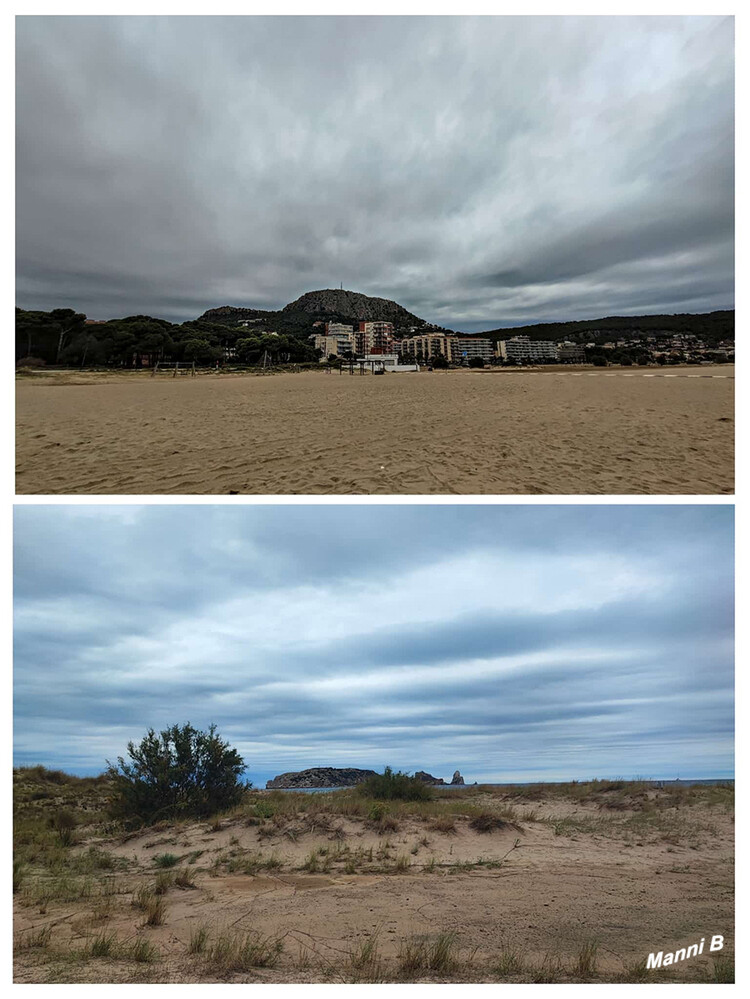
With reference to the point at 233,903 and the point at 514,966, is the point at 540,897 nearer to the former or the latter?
the point at 514,966

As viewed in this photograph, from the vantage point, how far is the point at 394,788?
757 centimetres

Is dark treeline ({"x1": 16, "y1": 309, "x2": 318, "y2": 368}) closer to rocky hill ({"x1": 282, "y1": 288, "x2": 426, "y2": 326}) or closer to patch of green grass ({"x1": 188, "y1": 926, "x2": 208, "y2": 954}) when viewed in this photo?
rocky hill ({"x1": 282, "y1": 288, "x2": 426, "y2": 326})

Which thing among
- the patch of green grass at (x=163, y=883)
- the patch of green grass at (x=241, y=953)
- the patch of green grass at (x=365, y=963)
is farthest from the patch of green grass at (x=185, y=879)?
the patch of green grass at (x=365, y=963)

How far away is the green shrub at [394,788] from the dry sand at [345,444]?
549 cm

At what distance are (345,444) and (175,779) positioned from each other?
5281mm

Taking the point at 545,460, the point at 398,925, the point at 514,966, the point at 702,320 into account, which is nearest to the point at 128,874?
the point at 398,925

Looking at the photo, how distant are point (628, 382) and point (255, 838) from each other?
14865mm

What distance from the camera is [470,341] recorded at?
1363 inches

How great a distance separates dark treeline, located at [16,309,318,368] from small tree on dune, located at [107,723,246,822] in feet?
17.2

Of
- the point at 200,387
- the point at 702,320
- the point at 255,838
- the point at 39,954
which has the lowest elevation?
the point at 255,838

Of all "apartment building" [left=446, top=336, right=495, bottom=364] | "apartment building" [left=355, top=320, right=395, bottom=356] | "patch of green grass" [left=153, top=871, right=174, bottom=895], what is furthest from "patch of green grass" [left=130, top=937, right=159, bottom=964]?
"apartment building" [left=446, top=336, right=495, bottom=364]

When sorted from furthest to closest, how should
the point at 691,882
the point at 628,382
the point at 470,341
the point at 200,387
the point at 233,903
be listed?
the point at 470,341 → the point at 628,382 → the point at 200,387 → the point at 691,882 → the point at 233,903

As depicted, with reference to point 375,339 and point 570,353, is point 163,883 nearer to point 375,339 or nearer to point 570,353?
point 375,339

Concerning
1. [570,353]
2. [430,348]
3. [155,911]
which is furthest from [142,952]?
[430,348]
